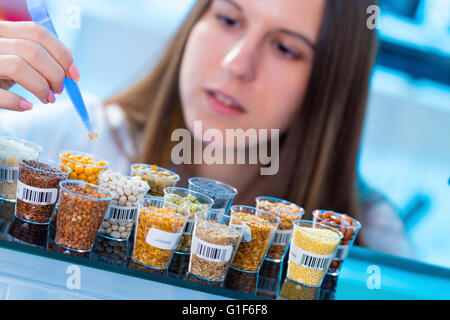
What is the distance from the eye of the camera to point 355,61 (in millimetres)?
1718

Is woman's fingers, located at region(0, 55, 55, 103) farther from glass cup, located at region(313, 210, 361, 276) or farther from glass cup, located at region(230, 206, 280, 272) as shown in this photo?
glass cup, located at region(313, 210, 361, 276)

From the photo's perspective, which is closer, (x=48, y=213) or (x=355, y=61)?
(x=48, y=213)

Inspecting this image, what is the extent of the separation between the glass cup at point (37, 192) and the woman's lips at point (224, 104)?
862 mm

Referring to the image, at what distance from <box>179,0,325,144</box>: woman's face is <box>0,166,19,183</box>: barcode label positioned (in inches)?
33.0

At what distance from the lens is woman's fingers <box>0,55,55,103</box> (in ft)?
3.00

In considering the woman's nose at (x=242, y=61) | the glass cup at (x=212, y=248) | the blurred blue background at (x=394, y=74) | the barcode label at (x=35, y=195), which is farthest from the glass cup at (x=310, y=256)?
the blurred blue background at (x=394, y=74)

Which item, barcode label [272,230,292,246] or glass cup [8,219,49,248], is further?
barcode label [272,230,292,246]

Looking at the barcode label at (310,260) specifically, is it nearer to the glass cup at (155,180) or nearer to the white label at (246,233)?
the white label at (246,233)

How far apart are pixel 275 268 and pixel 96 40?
229cm

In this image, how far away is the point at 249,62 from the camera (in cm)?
158

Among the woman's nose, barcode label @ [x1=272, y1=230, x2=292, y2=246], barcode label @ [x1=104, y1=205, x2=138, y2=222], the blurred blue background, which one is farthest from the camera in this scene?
the blurred blue background

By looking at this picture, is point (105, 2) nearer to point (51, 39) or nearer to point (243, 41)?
point (243, 41)

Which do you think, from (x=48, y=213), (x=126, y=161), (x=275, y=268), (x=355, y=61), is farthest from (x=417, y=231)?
(x=48, y=213)

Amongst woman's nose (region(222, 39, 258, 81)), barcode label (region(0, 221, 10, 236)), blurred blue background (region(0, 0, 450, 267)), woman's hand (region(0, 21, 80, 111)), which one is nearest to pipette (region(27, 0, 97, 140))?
woman's hand (region(0, 21, 80, 111))
